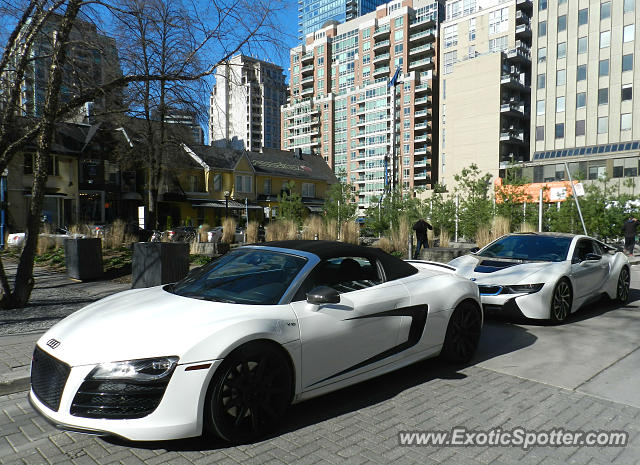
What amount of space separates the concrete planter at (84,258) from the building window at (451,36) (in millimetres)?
77691

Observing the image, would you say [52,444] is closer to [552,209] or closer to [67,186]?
[552,209]

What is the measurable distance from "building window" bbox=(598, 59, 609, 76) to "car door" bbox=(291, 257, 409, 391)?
2582 inches

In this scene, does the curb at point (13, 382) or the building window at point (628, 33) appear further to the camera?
the building window at point (628, 33)

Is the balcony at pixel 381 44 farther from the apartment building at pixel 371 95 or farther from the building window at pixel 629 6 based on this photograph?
the building window at pixel 629 6

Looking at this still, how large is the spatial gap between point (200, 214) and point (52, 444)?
42.8 meters

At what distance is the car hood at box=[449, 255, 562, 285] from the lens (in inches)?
267

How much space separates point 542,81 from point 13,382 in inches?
2742

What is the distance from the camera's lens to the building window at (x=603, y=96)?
5694cm

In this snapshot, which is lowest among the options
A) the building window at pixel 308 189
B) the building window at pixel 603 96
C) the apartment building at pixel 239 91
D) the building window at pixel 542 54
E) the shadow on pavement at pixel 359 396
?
the shadow on pavement at pixel 359 396

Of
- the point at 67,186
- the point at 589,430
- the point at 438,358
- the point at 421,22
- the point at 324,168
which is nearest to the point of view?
the point at 589,430

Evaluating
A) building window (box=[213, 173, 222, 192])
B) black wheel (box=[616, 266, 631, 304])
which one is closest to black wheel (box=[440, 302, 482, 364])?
black wheel (box=[616, 266, 631, 304])

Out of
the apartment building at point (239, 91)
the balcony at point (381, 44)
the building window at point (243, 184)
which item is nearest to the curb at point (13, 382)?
the apartment building at point (239, 91)

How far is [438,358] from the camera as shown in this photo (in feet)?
17.3

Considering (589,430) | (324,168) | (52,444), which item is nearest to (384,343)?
(589,430)
